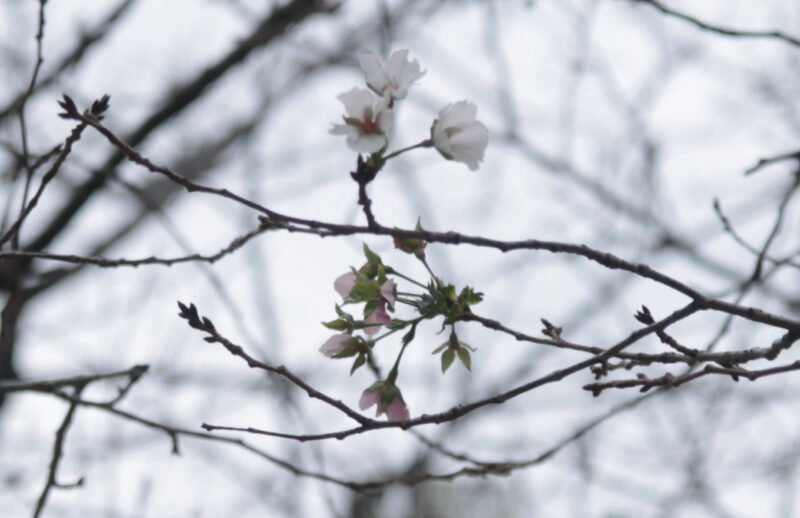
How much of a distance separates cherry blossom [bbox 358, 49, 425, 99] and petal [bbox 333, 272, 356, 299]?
0.30 meters

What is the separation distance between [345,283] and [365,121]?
294mm

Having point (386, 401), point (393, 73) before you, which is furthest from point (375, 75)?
point (386, 401)

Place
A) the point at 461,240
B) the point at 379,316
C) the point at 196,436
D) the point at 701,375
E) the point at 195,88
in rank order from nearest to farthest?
the point at 461,240 < the point at 701,375 < the point at 379,316 < the point at 196,436 < the point at 195,88

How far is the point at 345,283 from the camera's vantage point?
1326 millimetres

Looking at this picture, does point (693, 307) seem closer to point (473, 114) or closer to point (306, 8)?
point (473, 114)

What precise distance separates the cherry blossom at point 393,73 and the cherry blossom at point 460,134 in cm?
7

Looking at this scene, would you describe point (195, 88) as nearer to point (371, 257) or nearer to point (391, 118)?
point (371, 257)

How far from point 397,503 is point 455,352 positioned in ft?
22.5

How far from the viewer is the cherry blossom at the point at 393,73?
3.90 ft

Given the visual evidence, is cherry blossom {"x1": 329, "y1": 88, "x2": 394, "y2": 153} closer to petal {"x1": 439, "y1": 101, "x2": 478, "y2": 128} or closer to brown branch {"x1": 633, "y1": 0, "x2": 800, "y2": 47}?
petal {"x1": 439, "y1": 101, "x2": 478, "y2": 128}

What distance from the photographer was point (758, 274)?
2041 millimetres

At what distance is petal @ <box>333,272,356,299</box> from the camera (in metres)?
1.32

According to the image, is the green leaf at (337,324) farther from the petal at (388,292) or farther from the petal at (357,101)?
the petal at (357,101)

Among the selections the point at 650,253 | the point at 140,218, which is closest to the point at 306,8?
the point at 140,218
